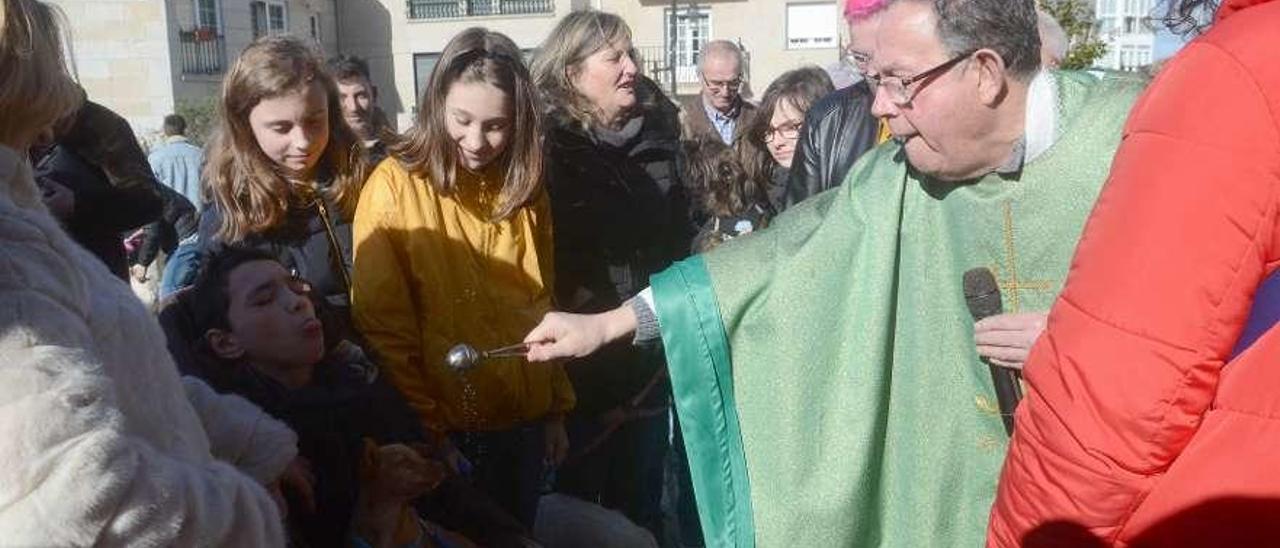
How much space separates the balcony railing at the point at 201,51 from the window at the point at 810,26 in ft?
48.3

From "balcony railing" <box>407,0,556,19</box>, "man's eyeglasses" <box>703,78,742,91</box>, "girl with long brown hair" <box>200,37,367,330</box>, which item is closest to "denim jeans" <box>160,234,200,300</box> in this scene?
"girl with long brown hair" <box>200,37,367,330</box>

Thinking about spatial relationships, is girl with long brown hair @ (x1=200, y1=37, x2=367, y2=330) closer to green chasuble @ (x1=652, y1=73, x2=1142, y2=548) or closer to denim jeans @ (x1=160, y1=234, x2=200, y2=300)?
denim jeans @ (x1=160, y1=234, x2=200, y2=300)

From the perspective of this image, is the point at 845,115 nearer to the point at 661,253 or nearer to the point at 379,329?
the point at 661,253

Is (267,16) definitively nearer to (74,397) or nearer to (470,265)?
(470,265)

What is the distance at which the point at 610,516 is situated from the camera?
342 centimetres

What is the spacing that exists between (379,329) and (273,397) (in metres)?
0.46

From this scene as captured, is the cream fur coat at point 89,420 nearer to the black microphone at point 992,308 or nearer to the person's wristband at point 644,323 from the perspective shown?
the person's wristband at point 644,323

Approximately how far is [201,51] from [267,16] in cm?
594

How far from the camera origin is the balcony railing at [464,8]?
31.7m

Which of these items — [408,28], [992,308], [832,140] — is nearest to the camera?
[992,308]

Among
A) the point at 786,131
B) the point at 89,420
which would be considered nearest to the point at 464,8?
the point at 786,131

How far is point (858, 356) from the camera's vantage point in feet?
8.58

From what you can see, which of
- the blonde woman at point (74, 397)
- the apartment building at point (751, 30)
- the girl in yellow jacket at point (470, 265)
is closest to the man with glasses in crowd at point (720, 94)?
the girl in yellow jacket at point (470, 265)

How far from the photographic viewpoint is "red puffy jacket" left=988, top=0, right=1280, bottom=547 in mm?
1604
